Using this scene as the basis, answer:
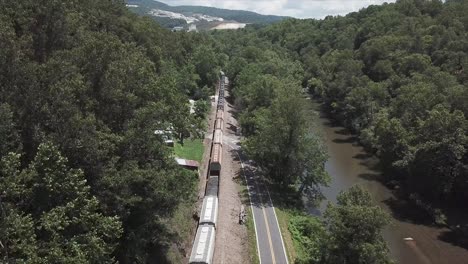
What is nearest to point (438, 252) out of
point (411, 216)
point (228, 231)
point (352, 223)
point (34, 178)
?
point (411, 216)

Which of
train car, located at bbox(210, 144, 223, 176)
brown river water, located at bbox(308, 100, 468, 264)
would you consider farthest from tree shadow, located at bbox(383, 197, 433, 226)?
train car, located at bbox(210, 144, 223, 176)

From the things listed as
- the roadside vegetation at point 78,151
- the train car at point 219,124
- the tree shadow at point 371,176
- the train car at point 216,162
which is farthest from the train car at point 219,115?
the roadside vegetation at point 78,151

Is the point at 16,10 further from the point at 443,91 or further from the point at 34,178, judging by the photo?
the point at 443,91

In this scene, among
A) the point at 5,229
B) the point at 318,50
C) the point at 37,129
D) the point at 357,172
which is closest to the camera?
the point at 5,229

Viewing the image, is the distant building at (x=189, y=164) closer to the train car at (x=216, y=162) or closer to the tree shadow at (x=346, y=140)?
the train car at (x=216, y=162)

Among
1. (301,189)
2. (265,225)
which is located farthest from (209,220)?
(301,189)
